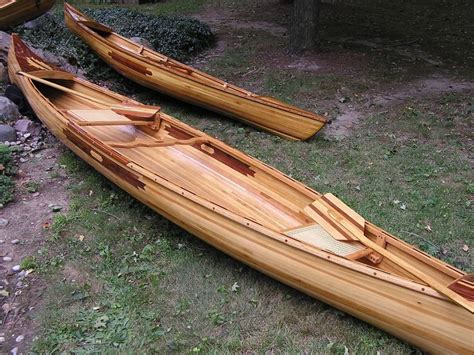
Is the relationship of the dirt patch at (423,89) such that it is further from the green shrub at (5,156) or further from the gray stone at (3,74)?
the gray stone at (3,74)

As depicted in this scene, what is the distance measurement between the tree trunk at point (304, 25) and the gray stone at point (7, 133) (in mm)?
6029

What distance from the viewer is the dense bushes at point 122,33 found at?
27.1 ft

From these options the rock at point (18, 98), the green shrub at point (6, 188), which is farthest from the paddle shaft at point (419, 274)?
the rock at point (18, 98)

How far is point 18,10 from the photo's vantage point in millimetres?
8023

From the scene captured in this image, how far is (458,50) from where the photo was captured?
34.2 feet

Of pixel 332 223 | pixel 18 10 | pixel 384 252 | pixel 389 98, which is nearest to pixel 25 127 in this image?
pixel 18 10

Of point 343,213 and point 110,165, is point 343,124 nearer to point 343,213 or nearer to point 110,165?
point 343,213

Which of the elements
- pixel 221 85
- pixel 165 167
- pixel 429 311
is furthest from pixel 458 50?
pixel 429 311

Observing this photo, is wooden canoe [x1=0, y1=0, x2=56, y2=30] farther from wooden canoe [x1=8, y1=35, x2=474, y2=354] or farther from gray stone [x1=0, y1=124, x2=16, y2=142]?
gray stone [x1=0, y1=124, x2=16, y2=142]

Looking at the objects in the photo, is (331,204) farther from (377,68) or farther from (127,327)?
(377,68)

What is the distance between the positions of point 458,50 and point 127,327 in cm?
984

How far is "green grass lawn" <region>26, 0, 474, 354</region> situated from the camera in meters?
3.51

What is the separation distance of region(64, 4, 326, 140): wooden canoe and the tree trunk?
3.17m

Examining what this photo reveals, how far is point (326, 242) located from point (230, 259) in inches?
39.6
